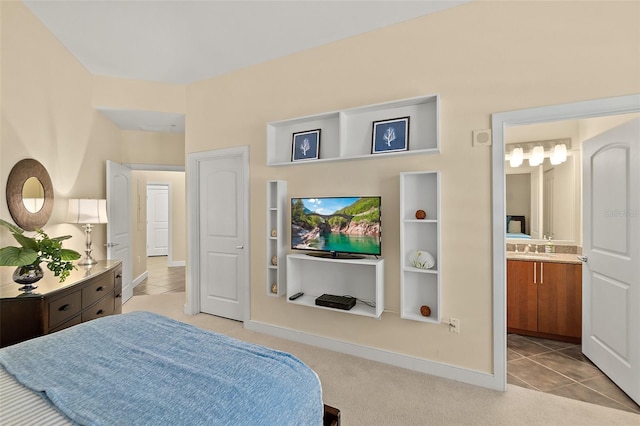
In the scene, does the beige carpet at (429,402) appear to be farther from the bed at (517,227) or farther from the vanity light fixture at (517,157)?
the vanity light fixture at (517,157)

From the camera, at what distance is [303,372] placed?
1.22 meters

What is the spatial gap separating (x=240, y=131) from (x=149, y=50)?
1.19m

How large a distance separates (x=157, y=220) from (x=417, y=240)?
8.17 metres

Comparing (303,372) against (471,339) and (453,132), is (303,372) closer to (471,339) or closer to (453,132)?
(471,339)

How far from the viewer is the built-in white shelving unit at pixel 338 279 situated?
2572 mm

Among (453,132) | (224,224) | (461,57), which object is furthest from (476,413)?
(224,224)

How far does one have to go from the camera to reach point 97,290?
95.5 inches

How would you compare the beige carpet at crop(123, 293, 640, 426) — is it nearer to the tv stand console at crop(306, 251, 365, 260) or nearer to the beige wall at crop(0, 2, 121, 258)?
the tv stand console at crop(306, 251, 365, 260)

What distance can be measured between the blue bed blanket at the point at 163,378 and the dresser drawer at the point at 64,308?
66 centimetres

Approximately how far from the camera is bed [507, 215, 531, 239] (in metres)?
3.67

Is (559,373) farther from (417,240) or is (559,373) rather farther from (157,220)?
(157,220)

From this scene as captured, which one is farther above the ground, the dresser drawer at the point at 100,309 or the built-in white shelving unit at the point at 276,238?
the built-in white shelving unit at the point at 276,238

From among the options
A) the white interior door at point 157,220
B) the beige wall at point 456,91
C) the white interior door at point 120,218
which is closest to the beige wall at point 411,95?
the beige wall at point 456,91

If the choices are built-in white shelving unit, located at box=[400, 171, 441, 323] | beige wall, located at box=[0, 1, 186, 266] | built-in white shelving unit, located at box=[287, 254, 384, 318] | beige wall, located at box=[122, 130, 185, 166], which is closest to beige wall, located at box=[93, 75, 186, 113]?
beige wall, located at box=[0, 1, 186, 266]
